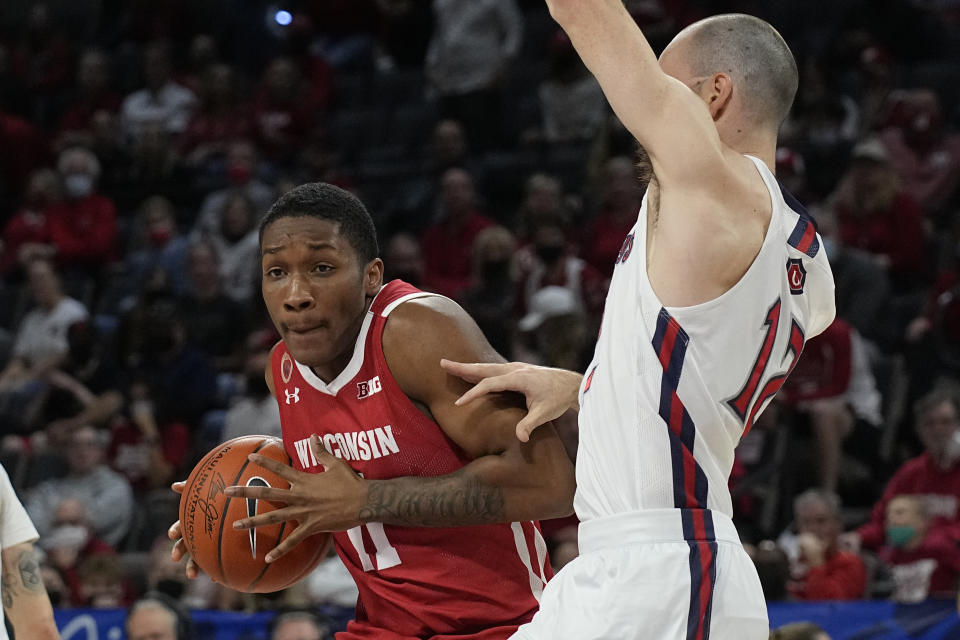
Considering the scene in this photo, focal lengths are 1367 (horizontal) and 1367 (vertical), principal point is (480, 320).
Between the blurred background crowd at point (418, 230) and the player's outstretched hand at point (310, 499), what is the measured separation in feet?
11.0

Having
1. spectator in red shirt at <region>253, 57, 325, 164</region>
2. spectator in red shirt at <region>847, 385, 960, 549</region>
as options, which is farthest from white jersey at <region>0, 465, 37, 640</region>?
spectator in red shirt at <region>253, 57, 325, 164</region>

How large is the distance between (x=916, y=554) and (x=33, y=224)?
24.7 ft

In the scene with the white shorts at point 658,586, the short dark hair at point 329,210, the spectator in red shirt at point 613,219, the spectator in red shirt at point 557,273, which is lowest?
the white shorts at point 658,586

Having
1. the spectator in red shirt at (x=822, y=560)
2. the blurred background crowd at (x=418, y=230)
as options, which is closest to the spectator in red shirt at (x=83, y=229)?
the blurred background crowd at (x=418, y=230)

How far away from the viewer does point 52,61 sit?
43.3 feet

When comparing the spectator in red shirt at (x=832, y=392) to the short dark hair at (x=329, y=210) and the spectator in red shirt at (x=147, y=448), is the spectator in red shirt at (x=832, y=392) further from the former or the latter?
the short dark hair at (x=329, y=210)

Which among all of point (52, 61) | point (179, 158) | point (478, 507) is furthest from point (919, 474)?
point (52, 61)

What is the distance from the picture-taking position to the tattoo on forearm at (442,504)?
132 inches

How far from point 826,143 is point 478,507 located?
671 centimetres

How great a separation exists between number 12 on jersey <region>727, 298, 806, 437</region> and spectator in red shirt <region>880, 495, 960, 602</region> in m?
3.89

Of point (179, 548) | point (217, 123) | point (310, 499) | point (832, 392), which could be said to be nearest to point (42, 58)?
point (217, 123)

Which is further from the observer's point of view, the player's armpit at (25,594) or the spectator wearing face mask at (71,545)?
the spectator wearing face mask at (71,545)

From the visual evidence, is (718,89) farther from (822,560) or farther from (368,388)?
(822,560)

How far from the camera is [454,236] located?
9.62 metres
